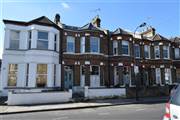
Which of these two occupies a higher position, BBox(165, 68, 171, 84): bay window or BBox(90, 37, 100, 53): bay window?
BBox(90, 37, 100, 53): bay window

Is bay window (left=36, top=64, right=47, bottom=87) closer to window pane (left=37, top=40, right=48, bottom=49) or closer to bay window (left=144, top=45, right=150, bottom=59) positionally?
window pane (left=37, top=40, right=48, bottom=49)

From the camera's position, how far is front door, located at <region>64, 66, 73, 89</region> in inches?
908

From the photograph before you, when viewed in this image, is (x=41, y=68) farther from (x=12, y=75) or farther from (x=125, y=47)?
(x=125, y=47)

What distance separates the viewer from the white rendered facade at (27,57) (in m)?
19.7

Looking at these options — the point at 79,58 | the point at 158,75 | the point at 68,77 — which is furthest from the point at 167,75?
the point at 68,77

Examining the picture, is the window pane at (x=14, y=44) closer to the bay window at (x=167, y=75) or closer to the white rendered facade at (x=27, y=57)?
the white rendered facade at (x=27, y=57)

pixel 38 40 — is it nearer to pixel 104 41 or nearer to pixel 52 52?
pixel 52 52

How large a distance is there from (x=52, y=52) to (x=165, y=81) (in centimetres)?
1721

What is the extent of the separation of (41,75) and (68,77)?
150 inches

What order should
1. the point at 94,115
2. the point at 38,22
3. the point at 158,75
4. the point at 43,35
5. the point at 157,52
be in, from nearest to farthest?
the point at 94,115 → the point at 38,22 → the point at 43,35 → the point at 158,75 → the point at 157,52

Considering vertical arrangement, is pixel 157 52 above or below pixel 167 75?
above

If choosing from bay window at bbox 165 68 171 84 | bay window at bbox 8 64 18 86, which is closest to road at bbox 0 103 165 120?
bay window at bbox 8 64 18 86

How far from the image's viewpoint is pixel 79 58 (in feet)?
75.7

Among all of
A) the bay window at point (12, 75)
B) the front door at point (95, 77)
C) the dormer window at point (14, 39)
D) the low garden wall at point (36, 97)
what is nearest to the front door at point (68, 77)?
the front door at point (95, 77)
